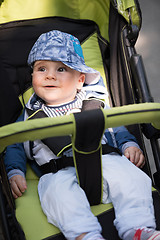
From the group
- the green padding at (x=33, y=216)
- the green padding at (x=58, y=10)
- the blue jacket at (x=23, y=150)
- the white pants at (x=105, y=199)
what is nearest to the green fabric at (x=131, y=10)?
the green padding at (x=58, y=10)

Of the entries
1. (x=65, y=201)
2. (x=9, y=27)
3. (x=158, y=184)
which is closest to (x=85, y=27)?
(x=9, y=27)

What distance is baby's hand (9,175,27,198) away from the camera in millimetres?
1201

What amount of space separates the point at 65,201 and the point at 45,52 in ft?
2.20

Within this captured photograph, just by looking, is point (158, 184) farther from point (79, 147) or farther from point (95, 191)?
point (79, 147)

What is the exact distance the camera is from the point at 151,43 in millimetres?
2752

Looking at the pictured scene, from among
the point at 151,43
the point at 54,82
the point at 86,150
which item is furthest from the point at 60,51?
the point at 151,43

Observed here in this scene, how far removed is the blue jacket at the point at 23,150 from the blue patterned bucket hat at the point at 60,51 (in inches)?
11.1

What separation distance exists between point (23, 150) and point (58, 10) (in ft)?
2.68

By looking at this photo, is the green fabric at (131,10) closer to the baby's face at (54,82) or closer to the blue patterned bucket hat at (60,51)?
the blue patterned bucket hat at (60,51)

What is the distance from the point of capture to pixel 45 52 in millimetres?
1432

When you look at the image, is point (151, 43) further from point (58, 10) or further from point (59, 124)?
point (59, 124)

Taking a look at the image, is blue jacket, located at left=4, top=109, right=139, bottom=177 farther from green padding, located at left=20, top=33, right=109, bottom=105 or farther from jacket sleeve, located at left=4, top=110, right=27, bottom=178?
green padding, located at left=20, top=33, right=109, bottom=105

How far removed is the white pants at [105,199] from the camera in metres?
1.01

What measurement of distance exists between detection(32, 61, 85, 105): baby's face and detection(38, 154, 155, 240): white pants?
34 centimetres
